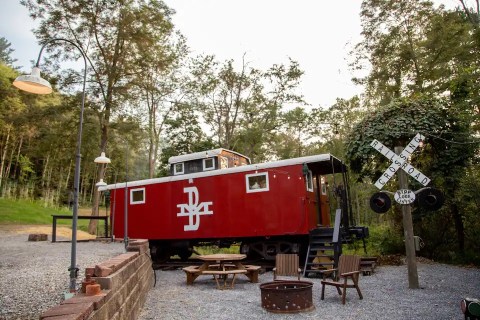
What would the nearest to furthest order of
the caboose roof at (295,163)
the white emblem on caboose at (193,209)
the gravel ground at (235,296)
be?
1. the gravel ground at (235,296)
2. the caboose roof at (295,163)
3. the white emblem on caboose at (193,209)

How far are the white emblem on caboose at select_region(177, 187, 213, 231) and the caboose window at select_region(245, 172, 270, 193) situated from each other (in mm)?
1450

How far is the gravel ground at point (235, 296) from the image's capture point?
4999 mm

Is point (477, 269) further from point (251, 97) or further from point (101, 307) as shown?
point (251, 97)

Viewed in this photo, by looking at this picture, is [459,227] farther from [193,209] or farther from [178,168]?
[178,168]

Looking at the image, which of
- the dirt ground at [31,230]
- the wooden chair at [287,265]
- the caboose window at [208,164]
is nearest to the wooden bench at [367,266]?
the wooden chair at [287,265]

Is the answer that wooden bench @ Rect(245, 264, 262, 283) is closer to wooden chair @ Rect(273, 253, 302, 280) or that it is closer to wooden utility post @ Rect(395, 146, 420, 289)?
wooden chair @ Rect(273, 253, 302, 280)

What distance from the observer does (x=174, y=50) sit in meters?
24.3

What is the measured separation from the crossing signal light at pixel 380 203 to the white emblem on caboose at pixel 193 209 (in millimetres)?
5363

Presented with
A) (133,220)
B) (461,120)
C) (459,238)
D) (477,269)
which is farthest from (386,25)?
(133,220)

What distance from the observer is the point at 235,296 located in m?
7.20

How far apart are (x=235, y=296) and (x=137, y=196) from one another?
6.88 meters

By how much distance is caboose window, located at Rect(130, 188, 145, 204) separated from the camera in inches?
504

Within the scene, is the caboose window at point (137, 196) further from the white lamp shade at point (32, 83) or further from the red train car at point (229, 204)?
the white lamp shade at point (32, 83)

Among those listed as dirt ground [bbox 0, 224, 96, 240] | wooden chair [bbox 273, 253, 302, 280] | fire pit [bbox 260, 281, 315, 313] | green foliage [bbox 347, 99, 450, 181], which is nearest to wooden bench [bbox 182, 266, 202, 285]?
wooden chair [bbox 273, 253, 302, 280]
